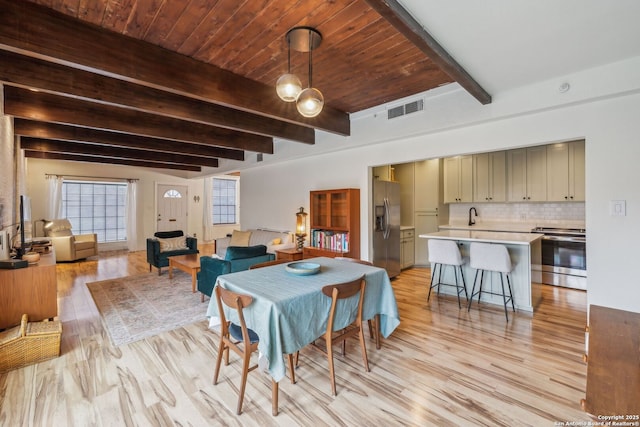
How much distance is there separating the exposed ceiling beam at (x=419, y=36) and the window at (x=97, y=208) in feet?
30.6

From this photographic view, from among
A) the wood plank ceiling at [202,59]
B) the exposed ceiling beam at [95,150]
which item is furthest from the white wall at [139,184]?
the wood plank ceiling at [202,59]

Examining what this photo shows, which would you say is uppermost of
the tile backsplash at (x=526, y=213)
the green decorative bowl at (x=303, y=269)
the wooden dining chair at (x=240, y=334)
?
the tile backsplash at (x=526, y=213)

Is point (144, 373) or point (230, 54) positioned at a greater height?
point (230, 54)

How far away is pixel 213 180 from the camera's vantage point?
1052cm

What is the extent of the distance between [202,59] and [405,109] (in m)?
2.46

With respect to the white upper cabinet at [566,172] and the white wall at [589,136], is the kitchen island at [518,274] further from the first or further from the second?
the white upper cabinet at [566,172]

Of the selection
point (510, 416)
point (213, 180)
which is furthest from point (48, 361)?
point (213, 180)

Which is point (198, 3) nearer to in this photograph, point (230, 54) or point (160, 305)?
point (230, 54)

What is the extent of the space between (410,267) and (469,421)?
14.7 feet

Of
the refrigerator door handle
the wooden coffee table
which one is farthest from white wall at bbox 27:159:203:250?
the refrigerator door handle

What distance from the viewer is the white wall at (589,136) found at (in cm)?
253

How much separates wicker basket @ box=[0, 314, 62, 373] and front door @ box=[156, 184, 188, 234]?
7.01 meters

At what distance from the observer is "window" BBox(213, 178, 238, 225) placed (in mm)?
10650

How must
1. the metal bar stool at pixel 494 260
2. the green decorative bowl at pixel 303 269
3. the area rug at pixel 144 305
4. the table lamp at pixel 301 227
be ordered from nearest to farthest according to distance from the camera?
1. the green decorative bowl at pixel 303 269
2. the area rug at pixel 144 305
3. the metal bar stool at pixel 494 260
4. the table lamp at pixel 301 227
